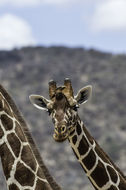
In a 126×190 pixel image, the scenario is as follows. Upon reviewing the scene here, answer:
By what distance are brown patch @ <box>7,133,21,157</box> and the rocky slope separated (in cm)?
2702

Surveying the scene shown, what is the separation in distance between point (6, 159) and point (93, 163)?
9.42 ft

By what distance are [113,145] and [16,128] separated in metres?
35.6

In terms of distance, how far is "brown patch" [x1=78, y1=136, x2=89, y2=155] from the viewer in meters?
8.80

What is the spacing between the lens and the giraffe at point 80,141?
8.45 m

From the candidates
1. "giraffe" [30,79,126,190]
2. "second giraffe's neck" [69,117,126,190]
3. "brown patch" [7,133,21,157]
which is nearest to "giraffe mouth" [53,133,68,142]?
"giraffe" [30,79,126,190]

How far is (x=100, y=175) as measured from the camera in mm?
8742

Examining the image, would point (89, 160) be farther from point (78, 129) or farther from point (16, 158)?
point (16, 158)

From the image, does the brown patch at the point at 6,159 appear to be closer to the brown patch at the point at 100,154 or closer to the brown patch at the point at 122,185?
the brown patch at the point at 100,154

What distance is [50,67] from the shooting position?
2282 inches

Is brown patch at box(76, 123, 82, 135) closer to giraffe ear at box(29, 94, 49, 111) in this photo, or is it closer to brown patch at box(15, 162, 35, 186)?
giraffe ear at box(29, 94, 49, 111)

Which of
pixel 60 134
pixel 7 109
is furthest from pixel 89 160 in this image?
pixel 7 109

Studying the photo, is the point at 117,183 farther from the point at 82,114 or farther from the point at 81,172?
the point at 82,114

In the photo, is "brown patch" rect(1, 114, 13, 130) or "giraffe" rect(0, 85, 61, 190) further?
"brown patch" rect(1, 114, 13, 130)

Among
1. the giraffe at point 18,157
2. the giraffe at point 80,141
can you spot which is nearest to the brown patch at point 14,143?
the giraffe at point 18,157
